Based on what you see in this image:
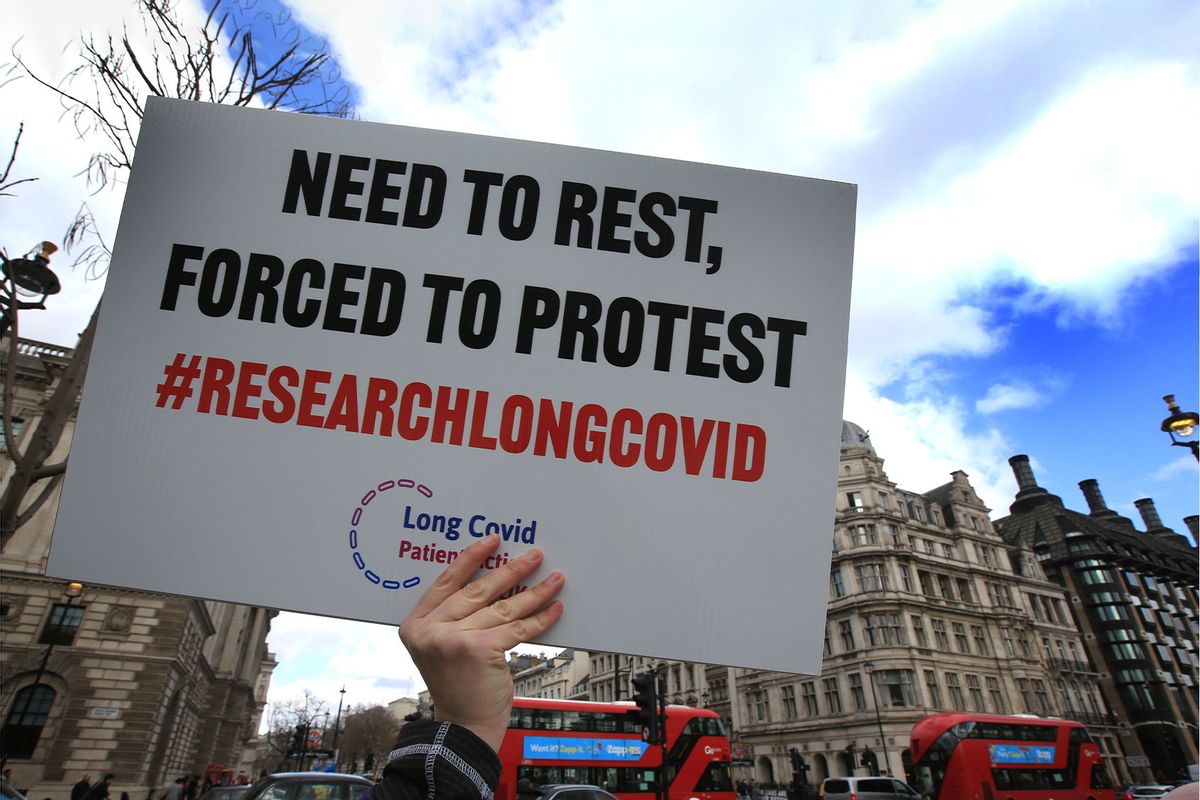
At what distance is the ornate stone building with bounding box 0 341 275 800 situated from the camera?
21766 mm

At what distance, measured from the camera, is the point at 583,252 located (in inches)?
71.4

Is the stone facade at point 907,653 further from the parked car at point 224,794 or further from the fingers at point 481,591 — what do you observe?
the fingers at point 481,591

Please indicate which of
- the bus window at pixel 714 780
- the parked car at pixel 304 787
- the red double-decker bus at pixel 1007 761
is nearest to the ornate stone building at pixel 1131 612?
the red double-decker bus at pixel 1007 761

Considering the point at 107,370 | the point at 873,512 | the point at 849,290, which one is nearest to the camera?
the point at 107,370

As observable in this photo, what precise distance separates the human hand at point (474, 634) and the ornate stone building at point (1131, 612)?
62.7 m

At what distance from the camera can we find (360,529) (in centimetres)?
158

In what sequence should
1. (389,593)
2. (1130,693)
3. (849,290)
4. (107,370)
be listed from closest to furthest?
(389,593), (107,370), (849,290), (1130,693)

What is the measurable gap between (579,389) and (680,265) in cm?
46

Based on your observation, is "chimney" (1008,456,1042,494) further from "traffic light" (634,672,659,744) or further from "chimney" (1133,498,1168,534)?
"traffic light" (634,672,659,744)

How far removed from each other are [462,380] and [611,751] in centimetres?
1942

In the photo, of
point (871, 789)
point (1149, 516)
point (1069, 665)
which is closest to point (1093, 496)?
point (1149, 516)

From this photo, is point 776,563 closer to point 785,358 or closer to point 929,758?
point 785,358

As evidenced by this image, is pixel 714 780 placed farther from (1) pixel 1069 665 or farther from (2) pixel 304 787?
(1) pixel 1069 665

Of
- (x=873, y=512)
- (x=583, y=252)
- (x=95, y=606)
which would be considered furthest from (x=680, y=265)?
(x=873, y=512)
